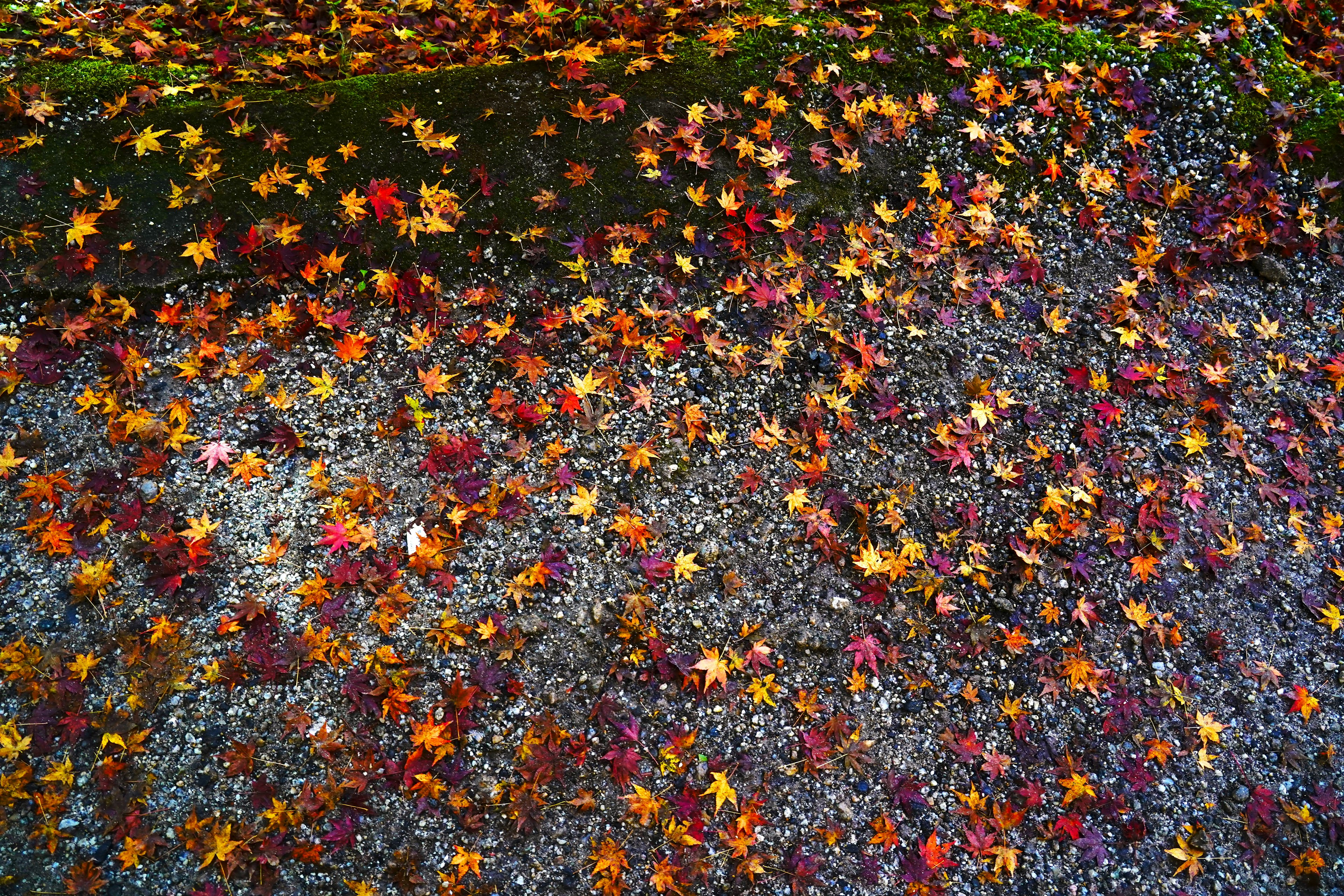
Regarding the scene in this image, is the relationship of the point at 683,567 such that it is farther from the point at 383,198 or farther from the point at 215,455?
the point at 383,198

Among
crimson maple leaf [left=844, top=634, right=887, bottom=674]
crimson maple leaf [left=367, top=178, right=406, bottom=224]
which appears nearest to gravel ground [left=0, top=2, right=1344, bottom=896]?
crimson maple leaf [left=844, top=634, right=887, bottom=674]

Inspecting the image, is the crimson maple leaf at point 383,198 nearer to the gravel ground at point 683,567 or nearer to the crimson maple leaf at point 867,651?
the gravel ground at point 683,567

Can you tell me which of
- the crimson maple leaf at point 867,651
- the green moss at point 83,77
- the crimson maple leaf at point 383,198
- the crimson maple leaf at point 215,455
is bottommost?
the crimson maple leaf at point 867,651

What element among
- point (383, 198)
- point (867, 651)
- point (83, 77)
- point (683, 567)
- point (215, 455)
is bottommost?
point (867, 651)

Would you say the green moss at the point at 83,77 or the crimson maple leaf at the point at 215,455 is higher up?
the green moss at the point at 83,77

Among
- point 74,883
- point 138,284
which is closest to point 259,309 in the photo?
point 138,284

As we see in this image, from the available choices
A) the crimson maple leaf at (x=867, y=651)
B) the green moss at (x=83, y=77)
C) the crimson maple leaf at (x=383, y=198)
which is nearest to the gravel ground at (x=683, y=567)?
the crimson maple leaf at (x=867, y=651)

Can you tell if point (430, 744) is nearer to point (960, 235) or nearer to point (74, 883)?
point (74, 883)

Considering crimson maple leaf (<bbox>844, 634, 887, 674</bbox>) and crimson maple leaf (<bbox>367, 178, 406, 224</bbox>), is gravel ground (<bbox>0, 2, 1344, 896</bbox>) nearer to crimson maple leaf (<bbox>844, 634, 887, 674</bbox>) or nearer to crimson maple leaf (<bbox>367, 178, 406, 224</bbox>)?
crimson maple leaf (<bbox>844, 634, 887, 674</bbox>)

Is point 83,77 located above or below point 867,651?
above

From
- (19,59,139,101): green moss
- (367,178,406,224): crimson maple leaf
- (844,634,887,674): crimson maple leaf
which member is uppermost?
(19,59,139,101): green moss

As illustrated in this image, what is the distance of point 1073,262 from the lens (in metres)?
4.62

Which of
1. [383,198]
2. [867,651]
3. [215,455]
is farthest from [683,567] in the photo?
[383,198]

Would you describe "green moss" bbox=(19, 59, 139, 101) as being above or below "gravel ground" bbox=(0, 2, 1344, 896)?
above
